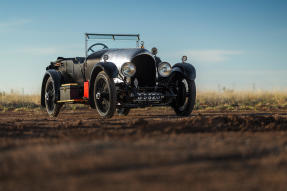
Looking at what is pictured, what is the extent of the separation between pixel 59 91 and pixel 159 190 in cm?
1015

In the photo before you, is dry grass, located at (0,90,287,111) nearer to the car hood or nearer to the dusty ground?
the car hood

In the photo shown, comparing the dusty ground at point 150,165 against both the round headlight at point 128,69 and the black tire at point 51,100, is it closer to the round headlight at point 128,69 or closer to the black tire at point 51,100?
the round headlight at point 128,69

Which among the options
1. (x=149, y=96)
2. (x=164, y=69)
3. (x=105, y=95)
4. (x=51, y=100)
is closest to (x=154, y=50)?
(x=164, y=69)

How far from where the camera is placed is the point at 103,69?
1088 cm

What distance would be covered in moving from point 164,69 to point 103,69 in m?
1.84

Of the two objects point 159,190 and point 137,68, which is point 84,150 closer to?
point 159,190

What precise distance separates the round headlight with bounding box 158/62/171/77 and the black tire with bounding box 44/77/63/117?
3.41 m

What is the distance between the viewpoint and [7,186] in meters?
3.60

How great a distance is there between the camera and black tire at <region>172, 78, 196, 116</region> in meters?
12.1

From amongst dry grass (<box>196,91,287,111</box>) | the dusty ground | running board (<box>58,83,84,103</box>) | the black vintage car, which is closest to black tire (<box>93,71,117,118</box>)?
the black vintage car

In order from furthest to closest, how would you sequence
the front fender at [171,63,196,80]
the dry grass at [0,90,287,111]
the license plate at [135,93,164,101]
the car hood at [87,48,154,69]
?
the dry grass at [0,90,287,111] < the front fender at [171,63,196,80] < the car hood at [87,48,154,69] < the license plate at [135,93,164,101]

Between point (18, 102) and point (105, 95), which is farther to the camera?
point (18, 102)

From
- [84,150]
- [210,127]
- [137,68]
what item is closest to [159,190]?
[84,150]

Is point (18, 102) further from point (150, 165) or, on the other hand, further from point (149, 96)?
point (150, 165)
